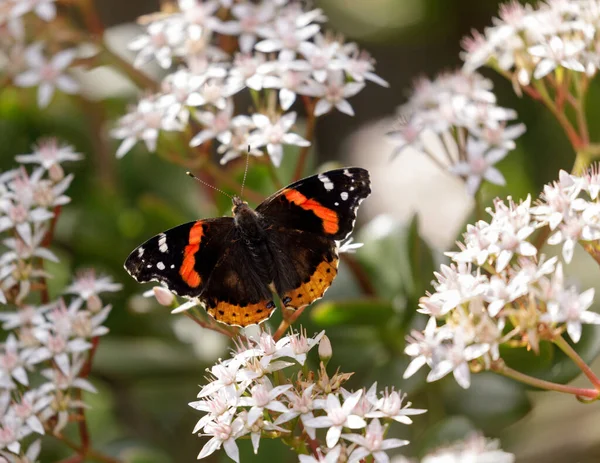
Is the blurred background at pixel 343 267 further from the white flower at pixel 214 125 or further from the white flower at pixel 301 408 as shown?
the white flower at pixel 301 408

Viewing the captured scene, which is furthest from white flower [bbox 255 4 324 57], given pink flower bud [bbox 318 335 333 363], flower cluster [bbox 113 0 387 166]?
pink flower bud [bbox 318 335 333 363]

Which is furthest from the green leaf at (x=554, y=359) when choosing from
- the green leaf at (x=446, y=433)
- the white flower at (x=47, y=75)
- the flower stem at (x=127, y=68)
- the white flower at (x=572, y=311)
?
the white flower at (x=47, y=75)

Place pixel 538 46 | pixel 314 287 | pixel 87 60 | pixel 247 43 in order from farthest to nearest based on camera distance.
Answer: pixel 87 60, pixel 247 43, pixel 538 46, pixel 314 287

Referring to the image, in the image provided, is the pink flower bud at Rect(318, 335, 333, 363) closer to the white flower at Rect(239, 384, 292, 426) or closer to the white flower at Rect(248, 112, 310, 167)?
the white flower at Rect(239, 384, 292, 426)

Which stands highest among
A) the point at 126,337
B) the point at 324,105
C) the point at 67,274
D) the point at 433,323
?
the point at 324,105

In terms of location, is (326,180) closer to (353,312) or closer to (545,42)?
(353,312)

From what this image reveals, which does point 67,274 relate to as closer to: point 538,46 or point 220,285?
point 220,285

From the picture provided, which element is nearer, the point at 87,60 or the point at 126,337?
the point at 87,60

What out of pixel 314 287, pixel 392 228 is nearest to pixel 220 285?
pixel 314 287
